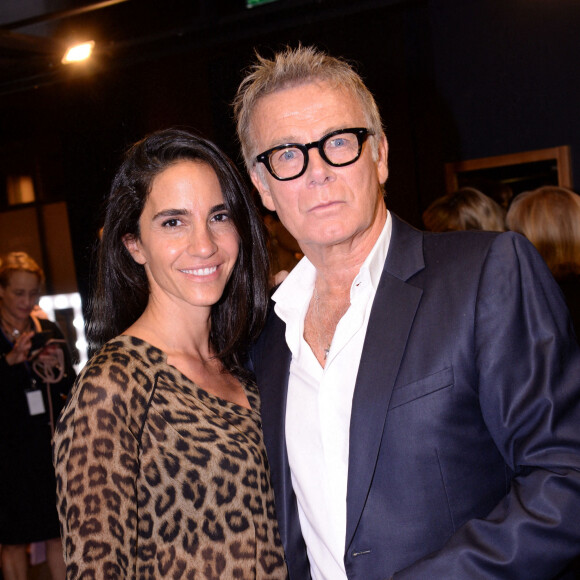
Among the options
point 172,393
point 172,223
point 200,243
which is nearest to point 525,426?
point 172,393

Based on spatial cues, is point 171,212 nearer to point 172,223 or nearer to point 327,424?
point 172,223

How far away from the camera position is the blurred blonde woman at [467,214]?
3922 millimetres

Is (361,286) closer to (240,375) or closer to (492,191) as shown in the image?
(240,375)

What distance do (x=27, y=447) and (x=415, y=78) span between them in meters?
4.27

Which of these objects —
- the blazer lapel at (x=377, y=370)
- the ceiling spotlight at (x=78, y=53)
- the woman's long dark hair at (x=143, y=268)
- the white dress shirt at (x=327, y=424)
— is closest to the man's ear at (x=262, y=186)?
the woman's long dark hair at (x=143, y=268)

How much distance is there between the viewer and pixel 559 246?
3.34 metres

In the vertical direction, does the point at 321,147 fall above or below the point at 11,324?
above

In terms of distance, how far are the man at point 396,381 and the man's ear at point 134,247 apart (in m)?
0.47

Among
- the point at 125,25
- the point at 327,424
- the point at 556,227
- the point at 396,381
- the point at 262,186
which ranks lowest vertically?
the point at 327,424

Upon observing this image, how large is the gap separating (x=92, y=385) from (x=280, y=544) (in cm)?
68

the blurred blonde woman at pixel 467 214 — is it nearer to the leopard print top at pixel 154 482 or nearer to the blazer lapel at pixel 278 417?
the blazer lapel at pixel 278 417

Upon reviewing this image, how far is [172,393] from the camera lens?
187 cm

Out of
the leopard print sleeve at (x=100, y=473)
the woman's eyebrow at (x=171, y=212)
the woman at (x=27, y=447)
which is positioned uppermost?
→ the woman's eyebrow at (x=171, y=212)

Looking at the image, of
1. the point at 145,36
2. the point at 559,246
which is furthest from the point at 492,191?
the point at 145,36
